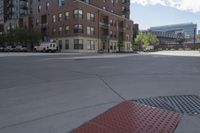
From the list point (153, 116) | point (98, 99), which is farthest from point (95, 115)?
point (98, 99)

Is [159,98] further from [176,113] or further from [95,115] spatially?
[95,115]

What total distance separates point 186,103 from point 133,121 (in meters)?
2.02

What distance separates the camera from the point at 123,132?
4.53 metres

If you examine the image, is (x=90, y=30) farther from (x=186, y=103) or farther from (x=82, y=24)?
(x=186, y=103)

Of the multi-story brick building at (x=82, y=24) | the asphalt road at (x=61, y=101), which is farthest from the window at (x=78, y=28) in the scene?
the asphalt road at (x=61, y=101)

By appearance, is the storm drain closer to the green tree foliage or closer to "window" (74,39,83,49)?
"window" (74,39,83,49)

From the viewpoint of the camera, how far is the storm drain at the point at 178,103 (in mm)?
6043

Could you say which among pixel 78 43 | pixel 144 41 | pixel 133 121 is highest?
pixel 144 41

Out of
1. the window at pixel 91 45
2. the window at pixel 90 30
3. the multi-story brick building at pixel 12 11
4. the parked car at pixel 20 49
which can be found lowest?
the parked car at pixel 20 49

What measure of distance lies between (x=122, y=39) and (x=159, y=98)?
73.7m

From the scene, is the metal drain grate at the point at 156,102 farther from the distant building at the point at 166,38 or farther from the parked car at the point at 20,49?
the distant building at the point at 166,38

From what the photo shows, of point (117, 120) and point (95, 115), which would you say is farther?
point (95, 115)

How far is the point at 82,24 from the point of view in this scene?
61062 mm

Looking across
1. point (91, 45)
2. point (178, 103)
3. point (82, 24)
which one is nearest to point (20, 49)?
point (82, 24)
